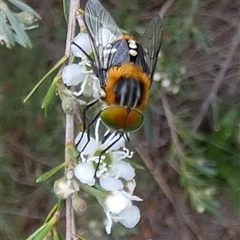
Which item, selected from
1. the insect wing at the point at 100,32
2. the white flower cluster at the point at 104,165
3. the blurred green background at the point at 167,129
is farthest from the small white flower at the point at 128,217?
the blurred green background at the point at 167,129

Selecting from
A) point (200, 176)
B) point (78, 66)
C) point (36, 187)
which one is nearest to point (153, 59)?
point (78, 66)

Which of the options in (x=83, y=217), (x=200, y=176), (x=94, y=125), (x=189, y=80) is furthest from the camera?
(x=189, y=80)

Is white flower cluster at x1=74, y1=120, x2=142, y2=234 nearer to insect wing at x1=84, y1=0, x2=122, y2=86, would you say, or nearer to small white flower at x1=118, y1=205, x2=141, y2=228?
small white flower at x1=118, y1=205, x2=141, y2=228

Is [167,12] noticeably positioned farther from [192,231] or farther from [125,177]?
[125,177]

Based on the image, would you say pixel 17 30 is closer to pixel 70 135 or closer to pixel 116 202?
pixel 70 135

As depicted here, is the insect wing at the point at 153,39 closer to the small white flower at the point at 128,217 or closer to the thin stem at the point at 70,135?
the thin stem at the point at 70,135
